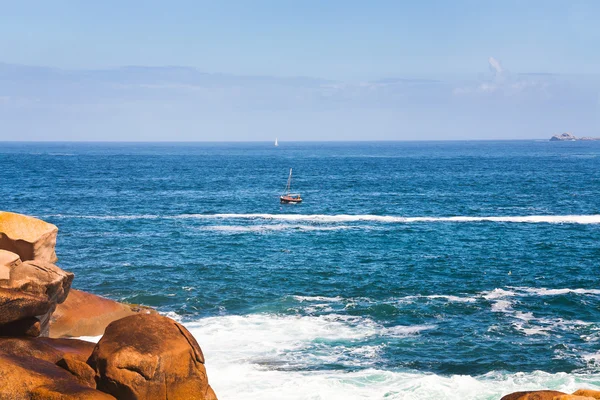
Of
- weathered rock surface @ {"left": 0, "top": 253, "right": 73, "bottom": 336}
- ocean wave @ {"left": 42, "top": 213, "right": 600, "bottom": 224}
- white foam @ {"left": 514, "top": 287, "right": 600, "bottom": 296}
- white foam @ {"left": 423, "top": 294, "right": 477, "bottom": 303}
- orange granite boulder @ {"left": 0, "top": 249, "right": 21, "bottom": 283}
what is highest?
orange granite boulder @ {"left": 0, "top": 249, "right": 21, "bottom": 283}

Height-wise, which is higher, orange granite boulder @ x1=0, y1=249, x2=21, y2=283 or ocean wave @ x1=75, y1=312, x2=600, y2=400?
orange granite boulder @ x1=0, y1=249, x2=21, y2=283

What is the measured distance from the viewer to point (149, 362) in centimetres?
1778

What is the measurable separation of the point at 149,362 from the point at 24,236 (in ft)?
29.9

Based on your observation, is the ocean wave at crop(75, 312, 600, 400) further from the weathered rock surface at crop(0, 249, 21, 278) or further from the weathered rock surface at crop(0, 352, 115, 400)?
the weathered rock surface at crop(0, 352, 115, 400)

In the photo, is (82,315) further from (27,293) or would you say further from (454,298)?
(454,298)

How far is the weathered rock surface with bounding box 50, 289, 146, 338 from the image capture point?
29.4 metres

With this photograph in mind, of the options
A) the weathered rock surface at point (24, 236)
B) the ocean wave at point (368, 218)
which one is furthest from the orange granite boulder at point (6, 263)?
the ocean wave at point (368, 218)

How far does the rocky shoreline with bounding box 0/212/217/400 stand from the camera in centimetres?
1623

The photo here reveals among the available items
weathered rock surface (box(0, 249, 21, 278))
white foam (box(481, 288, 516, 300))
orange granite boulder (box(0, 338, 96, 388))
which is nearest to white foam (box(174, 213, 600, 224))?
white foam (box(481, 288, 516, 300))

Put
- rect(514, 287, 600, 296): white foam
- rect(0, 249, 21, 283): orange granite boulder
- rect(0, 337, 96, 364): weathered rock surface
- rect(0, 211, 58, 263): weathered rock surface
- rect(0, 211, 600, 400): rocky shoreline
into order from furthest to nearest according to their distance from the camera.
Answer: rect(514, 287, 600, 296): white foam, rect(0, 211, 58, 263): weathered rock surface, rect(0, 249, 21, 283): orange granite boulder, rect(0, 337, 96, 364): weathered rock surface, rect(0, 211, 600, 400): rocky shoreline

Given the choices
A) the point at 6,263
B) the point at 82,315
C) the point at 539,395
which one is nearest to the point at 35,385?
the point at 6,263

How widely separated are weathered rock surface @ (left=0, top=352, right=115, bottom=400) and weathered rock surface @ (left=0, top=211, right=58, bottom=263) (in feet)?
25.6

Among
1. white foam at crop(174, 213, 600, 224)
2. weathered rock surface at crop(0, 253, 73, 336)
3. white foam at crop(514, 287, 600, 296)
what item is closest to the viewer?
weathered rock surface at crop(0, 253, 73, 336)

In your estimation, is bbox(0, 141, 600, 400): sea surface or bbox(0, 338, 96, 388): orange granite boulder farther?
bbox(0, 141, 600, 400): sea surface
